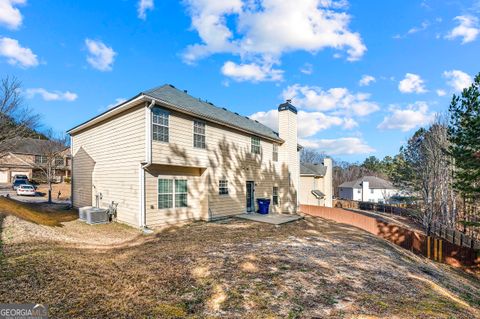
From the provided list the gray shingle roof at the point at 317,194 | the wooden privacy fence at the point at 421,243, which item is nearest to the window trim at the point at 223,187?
the wooden privacy fence at the point at 421,243

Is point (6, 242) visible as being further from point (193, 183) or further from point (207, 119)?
point (207, 119)

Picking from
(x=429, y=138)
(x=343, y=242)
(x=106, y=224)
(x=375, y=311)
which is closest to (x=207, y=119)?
(x=106, y=224)

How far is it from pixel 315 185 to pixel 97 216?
79.5 ft

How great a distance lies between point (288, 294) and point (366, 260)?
13.2 ft

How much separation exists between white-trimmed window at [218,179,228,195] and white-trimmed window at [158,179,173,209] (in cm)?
294

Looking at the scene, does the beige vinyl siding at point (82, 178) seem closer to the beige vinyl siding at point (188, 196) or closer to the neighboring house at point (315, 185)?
the beige vinyl siding at point (188, 196)

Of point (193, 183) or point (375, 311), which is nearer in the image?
point (375, 311)

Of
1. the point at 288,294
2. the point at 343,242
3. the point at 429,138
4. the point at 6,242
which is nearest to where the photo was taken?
the point at 288,294

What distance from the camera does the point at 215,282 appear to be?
5.06m

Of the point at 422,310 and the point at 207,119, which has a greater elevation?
the point at 207,119

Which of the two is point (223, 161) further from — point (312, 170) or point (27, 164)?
point (27, 164)

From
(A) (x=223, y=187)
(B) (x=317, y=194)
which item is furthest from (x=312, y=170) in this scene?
(A) (x=223, y=187)

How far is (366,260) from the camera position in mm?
7371
